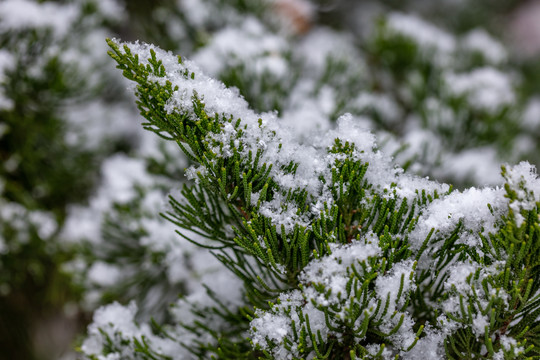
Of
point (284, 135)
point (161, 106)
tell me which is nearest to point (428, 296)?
point (284, 135)

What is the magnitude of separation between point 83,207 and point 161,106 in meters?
0.98

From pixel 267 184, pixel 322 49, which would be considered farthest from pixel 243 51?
pixel 267 184

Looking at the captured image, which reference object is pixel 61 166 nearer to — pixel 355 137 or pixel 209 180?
pixel 209 180

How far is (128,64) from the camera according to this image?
1.64 ft

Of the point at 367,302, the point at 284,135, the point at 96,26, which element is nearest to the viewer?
the point at 367,302

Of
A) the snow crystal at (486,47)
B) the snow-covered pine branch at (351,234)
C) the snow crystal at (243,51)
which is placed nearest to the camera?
the snow-covered pine branch at (351,234)

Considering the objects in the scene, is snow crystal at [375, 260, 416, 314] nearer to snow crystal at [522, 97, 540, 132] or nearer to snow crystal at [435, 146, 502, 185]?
snow crystal at [435, 146, 502, 185]

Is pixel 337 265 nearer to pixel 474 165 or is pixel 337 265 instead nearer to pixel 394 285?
pixel 394 285

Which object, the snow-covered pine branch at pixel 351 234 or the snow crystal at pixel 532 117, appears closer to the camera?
the snow-covered pine branch at pixel 351 234

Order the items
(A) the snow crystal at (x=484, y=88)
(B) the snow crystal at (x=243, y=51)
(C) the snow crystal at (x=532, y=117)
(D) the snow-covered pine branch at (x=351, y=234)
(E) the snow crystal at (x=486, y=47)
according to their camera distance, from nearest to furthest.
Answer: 1. (D) the snow-covered pine branch at (x=351, y=234)
2. (B) the snow crystal at (x=243, y=51)
3. (A) the snow crystal at (x=484, y=88)
4. (E) the snow crystal at (x=486, y=47)
5. (C) the snow crystal at (x=532, y=117)

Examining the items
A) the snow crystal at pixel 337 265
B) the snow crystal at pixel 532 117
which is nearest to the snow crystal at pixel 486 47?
the snow crystal at pixel 532 117

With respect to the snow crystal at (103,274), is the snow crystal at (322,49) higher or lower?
higher

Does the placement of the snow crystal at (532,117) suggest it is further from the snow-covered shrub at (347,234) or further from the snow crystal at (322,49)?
the snow-covered shrub at (347,234)

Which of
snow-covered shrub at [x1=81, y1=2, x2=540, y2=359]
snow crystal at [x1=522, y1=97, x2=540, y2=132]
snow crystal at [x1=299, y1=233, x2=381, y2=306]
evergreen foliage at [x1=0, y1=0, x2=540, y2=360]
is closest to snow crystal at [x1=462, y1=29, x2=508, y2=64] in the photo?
evergreen foliage at [x1=0, y1=0, x2=540, y2=360]
